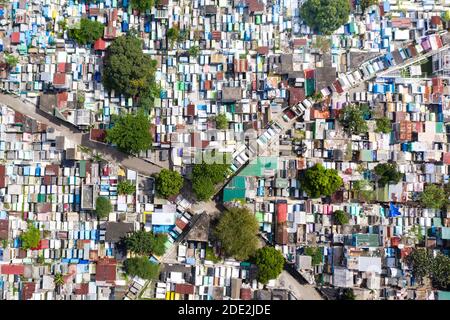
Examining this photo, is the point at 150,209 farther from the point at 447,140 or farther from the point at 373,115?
the point at 447,140

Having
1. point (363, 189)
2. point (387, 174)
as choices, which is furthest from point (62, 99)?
point (387, 174)

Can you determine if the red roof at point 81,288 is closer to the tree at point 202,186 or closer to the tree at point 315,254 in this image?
the tree at point 202,186

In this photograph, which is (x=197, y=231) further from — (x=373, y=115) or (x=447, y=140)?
(x=447, y=140)

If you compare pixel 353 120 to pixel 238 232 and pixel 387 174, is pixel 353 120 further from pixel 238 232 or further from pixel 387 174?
pixel 238 232

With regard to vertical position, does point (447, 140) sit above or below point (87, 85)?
below

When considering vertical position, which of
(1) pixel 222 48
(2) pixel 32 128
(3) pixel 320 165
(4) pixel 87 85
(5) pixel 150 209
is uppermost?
(1) pixel 222 48
